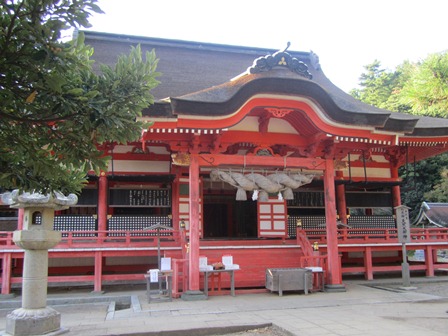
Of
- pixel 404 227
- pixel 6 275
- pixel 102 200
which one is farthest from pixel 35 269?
pixel 404 227

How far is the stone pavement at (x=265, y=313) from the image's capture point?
6.07m

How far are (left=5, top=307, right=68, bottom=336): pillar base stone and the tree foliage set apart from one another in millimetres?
8881

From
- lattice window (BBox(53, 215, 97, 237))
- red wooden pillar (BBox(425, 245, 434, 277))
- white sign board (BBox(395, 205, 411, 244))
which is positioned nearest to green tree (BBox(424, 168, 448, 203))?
red wooden pillar (BBox(425, 245, 434, 277))

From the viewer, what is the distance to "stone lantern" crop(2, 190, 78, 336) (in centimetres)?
607

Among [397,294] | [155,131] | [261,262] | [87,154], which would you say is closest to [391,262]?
[397,294]

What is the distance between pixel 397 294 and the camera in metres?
9.52

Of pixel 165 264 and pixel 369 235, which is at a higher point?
pixel 369 235

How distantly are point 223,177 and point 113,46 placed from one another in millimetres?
9766

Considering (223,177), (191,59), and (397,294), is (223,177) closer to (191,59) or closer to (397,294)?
(397,294)

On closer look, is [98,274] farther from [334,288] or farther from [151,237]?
[334,288]

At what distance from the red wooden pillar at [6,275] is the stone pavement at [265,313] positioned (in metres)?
0.64

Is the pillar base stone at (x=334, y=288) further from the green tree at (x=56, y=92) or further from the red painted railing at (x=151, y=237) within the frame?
the green tree at (x=56, y=92)

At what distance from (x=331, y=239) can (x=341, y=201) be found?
378 centimetres

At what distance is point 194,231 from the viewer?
30.5ft
